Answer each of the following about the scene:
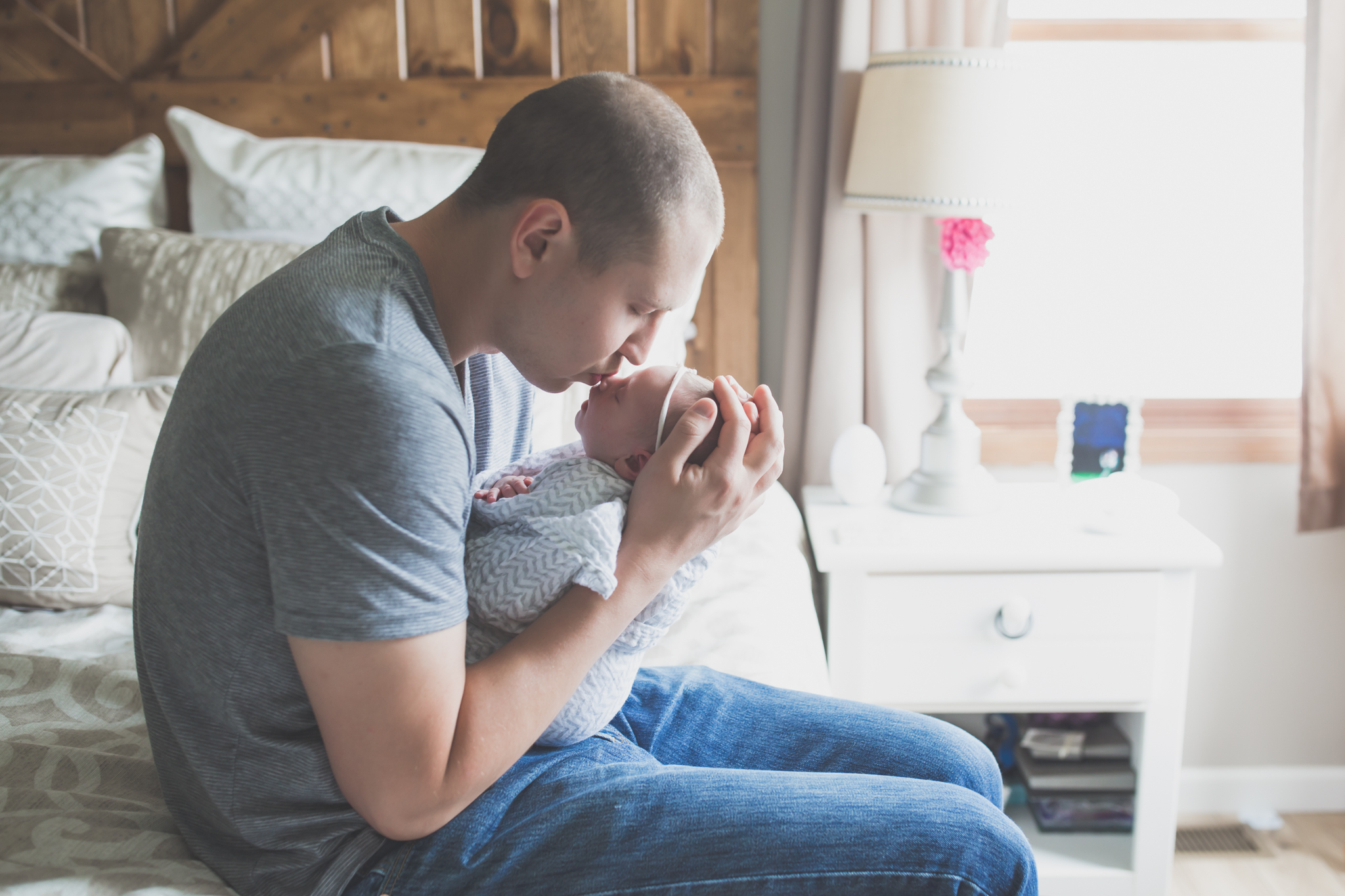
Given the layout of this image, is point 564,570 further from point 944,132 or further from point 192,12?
point 192,12

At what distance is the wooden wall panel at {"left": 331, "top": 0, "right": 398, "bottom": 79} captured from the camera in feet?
6.84

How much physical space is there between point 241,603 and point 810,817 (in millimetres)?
476

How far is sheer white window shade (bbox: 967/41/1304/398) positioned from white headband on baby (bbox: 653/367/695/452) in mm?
1312

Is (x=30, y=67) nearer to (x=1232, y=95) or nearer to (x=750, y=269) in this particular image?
(x=750, y=269)

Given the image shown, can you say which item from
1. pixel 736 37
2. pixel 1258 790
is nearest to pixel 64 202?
pixel 736 37

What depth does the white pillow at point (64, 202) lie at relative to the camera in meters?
1.90

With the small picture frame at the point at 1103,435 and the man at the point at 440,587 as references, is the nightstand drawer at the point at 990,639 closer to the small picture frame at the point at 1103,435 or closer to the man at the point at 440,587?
the small picture frame at the point at 1103,435

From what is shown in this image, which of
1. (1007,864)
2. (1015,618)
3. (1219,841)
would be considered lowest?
(1219,841)

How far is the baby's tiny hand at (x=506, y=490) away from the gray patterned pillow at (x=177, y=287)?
0.82 m

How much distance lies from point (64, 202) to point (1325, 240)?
92.8 inches

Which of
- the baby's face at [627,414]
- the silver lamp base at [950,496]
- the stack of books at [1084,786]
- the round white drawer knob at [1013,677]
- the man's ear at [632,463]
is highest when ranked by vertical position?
the baby's face at [627,414]

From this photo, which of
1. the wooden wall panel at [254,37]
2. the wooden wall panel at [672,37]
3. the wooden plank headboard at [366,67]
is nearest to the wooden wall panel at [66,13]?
the wooden plank headboard at [366,67]

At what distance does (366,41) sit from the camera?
2.10 m

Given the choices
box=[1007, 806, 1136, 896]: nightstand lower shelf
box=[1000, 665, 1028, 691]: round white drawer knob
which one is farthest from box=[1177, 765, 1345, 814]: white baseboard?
box=[1000, 665, 1028, 691]: round white drawer knob
